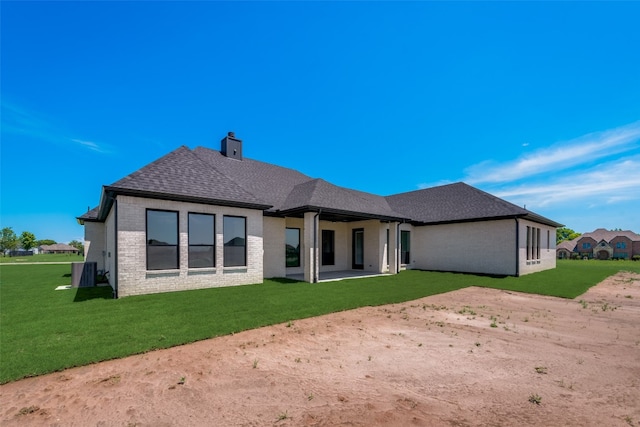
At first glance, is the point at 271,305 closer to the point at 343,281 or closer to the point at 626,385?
the point at 343,281

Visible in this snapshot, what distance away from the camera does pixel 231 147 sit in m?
18.0

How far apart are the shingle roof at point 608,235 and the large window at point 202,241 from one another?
78.4 m

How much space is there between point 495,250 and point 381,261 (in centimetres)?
712

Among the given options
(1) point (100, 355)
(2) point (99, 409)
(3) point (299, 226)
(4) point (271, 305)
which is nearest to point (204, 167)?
(3) point (299, 226)

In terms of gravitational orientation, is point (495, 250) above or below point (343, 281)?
above

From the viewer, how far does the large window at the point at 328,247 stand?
1856 centimetres

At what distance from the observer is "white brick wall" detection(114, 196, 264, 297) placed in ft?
32.4

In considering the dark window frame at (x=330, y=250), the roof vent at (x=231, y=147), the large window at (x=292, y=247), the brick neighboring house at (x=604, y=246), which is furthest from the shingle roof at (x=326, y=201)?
the brick neighboring house at (x=604, y=246)

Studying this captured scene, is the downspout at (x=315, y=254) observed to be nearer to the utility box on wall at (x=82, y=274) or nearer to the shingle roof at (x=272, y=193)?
the shingle roof at (x=272, y=193)

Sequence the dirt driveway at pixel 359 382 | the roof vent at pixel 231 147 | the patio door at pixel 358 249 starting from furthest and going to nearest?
the patio door at pixel 358 249
the roof vent at pixel 231 147
the dirt driveway at pixel 359 382

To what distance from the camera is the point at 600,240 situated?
197 feet

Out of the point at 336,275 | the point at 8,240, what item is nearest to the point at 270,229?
the point at 336,275

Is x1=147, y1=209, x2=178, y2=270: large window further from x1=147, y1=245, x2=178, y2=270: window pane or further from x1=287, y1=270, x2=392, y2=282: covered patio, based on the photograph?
x1=287, y1=270, x2=392, y2=282: covered patio

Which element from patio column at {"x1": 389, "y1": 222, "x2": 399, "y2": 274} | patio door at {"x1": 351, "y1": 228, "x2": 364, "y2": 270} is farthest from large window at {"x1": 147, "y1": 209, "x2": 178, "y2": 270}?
patio column at {"x1": 389, "y1": 222, "x2": 399, "y2": 274}
